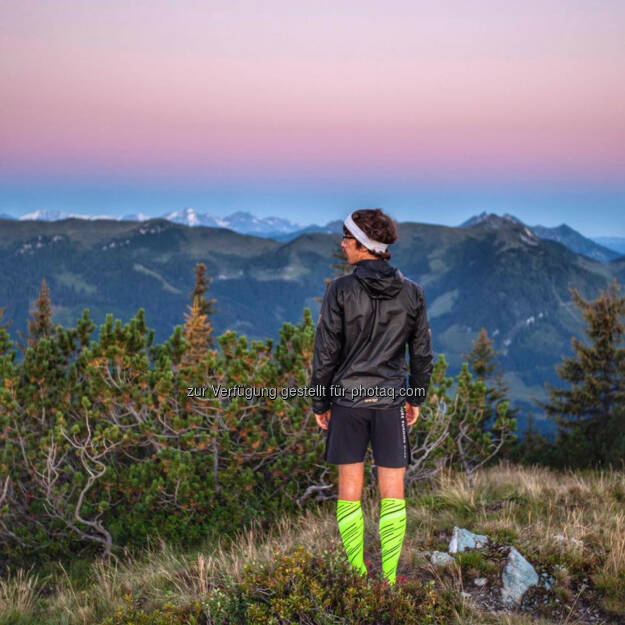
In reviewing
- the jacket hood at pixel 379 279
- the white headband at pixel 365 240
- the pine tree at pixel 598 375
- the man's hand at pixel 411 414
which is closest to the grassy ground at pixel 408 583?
the man's hand at pixel 411 414

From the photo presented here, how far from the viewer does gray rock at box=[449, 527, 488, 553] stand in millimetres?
4684

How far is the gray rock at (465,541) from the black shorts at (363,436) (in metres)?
1.41

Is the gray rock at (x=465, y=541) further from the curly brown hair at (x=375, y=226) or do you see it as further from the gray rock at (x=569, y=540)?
the curly brown hair at (x=375, y=226)

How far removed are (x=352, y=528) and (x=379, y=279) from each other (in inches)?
76.9

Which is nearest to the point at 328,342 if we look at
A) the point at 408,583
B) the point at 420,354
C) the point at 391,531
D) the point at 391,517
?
the point at 420,354

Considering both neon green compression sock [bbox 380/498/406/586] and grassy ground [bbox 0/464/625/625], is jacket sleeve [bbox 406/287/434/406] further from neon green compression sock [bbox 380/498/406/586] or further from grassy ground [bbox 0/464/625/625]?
grassy ground [bbox 0/464/625/625]

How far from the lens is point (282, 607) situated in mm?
3580

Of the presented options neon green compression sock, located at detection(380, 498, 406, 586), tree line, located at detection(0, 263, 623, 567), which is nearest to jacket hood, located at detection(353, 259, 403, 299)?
neon green compression sock, located at detection(380, 498, 406, 586)

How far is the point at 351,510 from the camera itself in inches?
156

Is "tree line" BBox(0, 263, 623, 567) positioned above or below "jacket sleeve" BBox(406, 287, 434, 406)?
below

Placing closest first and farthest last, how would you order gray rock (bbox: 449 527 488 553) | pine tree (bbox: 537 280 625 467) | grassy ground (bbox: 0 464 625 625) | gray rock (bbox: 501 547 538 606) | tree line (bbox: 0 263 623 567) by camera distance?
1. grassy ground (bbox: 0 464 625 625)
2. gray rock (bbox: 501 547 538 606)
3. gray rock (bbox: 449 527 488 553)
4. tree line (bbox: 0 263 623 567)
5. pine tree (bbox: 537 280 625 467)

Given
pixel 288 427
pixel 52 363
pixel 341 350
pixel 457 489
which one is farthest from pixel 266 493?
pixel 341 350

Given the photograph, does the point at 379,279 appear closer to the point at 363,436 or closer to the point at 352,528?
the point at 363,436

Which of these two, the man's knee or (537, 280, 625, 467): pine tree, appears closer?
the man's knee
